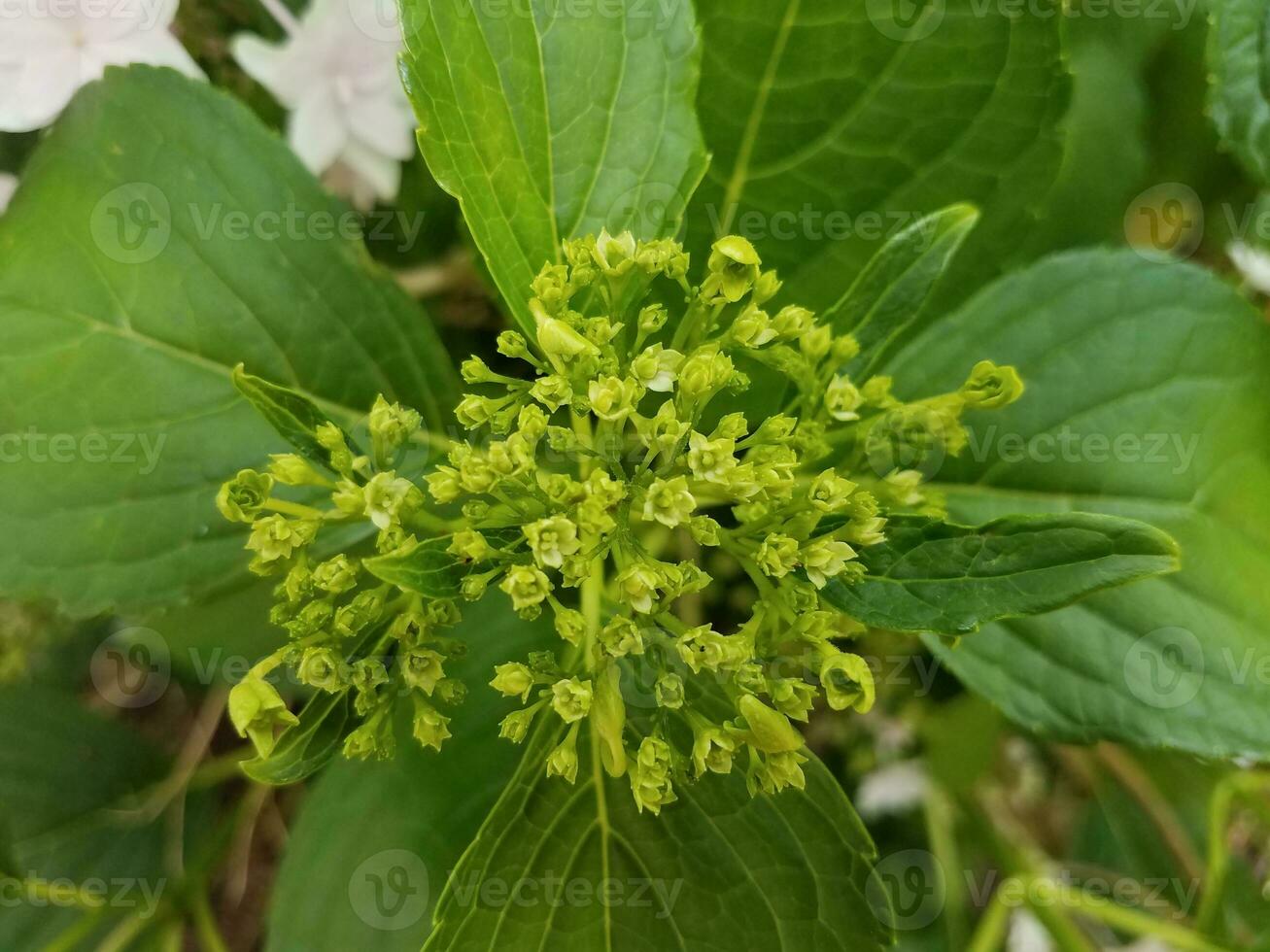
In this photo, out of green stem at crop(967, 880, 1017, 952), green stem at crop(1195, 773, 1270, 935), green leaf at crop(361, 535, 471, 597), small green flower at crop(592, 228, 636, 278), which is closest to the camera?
green leaf at crop(361, 535, 471, 597)

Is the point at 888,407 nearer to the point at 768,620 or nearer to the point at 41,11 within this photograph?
the point at 768,620

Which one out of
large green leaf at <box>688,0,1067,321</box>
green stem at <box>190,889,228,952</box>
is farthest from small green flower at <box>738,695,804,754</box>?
green stem at <box>190,889,228,952</box>

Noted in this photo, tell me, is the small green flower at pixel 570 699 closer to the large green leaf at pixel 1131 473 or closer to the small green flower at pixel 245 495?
the small green flower at pixel 245 495

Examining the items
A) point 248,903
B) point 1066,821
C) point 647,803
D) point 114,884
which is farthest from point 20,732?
point 1066,821

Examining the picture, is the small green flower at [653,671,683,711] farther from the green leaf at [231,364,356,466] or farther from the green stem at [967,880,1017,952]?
the green stem at [967,880,1017,952]

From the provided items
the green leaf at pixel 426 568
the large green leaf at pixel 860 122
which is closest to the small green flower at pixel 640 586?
the green leaf at pixel 426 568

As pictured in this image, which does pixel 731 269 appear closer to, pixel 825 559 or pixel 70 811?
pixel 825 559

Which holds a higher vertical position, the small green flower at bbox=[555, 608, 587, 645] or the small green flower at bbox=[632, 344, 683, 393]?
the small green flower at bbox=[632, 344, 683, 393]
